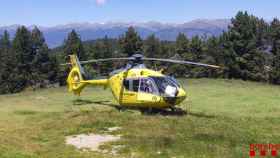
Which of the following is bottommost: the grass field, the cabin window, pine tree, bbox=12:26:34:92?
pine tree, bbox=12:26:34:92

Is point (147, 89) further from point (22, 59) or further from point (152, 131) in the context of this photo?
point (22, 59)

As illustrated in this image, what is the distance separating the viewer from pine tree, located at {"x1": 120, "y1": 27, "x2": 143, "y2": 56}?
65.1 meters

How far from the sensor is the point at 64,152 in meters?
11.1

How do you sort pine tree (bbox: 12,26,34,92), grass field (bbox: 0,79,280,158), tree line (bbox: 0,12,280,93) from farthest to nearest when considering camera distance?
1. pine tree (bbox: 12,26,34,92)
2. tree line (bbox: 0,12,280,93)
3. grass field (bbox: 0,79,280,158)

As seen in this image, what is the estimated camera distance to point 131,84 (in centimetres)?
1845

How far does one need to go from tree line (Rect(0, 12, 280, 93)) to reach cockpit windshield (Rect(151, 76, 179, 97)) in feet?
137

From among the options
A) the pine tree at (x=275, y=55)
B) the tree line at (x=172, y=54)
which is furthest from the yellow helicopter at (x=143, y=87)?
the pine tree at (x=275, y=55)

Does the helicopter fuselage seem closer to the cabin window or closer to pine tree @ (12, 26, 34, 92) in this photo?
the cabin window

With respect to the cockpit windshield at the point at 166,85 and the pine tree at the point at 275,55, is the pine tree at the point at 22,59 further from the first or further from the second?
the cockpit windshield at the point at 166,85

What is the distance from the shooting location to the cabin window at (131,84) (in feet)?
59.8

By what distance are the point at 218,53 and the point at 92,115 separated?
50.7 metres

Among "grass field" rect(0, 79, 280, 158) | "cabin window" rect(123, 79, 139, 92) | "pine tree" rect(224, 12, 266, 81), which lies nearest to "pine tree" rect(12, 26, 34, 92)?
"pine tree" rect(224, 12, 266, 81)

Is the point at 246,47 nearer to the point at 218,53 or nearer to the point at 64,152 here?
the point at 218,53

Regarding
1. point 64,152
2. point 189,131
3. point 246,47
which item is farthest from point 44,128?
point 246,47
